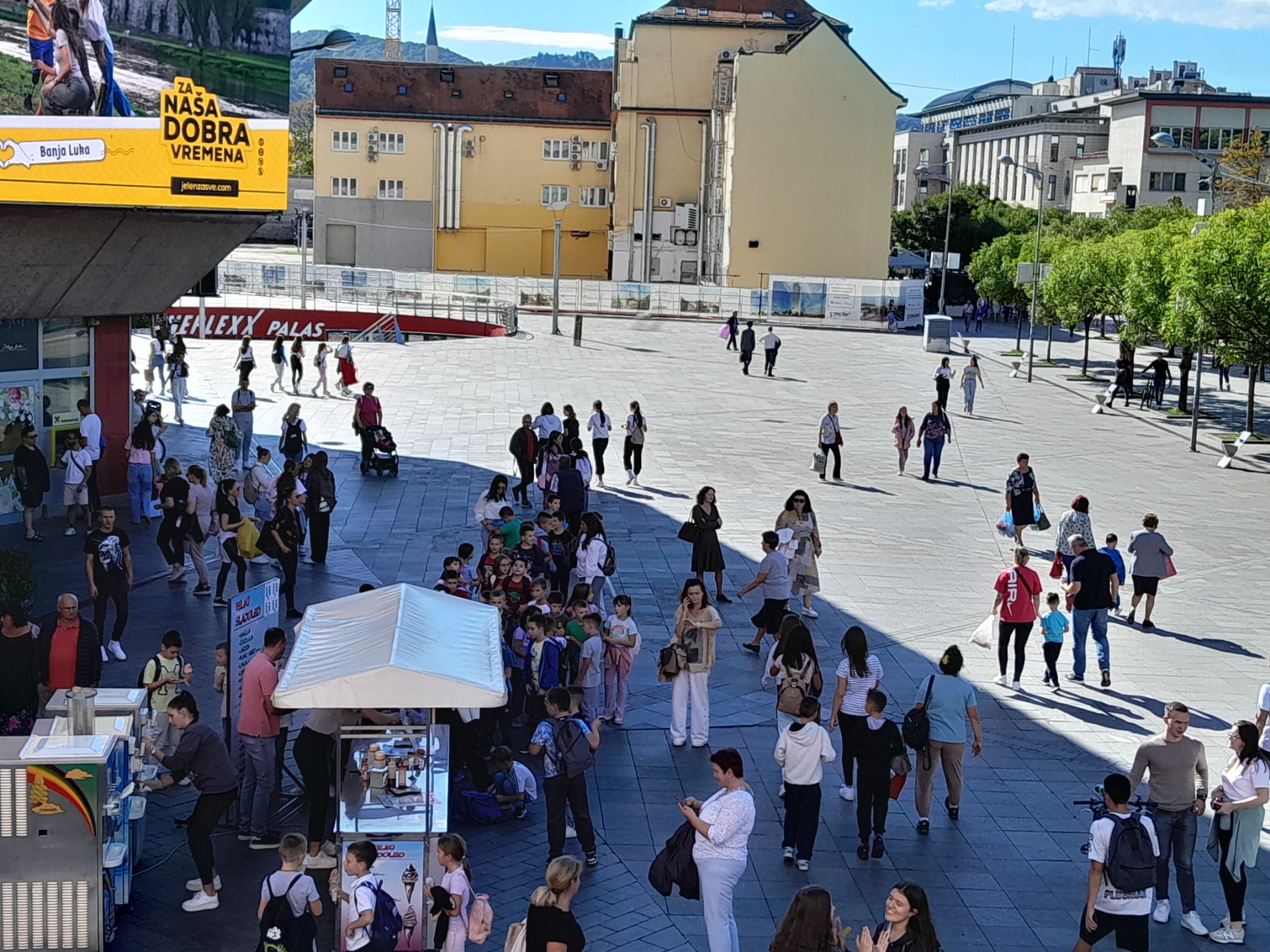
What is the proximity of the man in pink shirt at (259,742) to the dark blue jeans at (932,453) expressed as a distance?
55.6ft

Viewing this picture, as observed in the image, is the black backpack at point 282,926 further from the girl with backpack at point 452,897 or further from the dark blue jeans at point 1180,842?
the dark blue jeans at point 1180,842

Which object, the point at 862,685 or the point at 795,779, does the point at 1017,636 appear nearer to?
the point at 862,685

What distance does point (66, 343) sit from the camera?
67.1ft

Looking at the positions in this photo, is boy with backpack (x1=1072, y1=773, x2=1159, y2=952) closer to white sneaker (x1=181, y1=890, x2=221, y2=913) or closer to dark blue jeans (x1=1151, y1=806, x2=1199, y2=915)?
dark blue jeans (x1=1151, y1=806, x2=1199, y2=915)

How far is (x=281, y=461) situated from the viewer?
24438 millimetres

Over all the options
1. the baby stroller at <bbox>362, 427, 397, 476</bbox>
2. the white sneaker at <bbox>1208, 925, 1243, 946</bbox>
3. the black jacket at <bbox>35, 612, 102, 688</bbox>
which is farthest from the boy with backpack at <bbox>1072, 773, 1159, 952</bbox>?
the baby stroller at <bbox>362, 427, 397, 476</bbox>

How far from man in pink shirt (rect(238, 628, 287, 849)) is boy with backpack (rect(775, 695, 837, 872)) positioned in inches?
140

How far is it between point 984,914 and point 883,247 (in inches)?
2565

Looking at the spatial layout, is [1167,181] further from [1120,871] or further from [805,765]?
[1120,871]

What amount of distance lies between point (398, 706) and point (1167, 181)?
315ft

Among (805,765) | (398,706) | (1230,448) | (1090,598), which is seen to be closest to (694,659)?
(805,765)

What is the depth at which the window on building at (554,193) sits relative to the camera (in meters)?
83.4

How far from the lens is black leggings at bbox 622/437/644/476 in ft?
78.8

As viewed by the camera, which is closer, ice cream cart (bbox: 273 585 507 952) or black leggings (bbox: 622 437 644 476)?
ice cream cart (bbox: 273 585 507 952)
